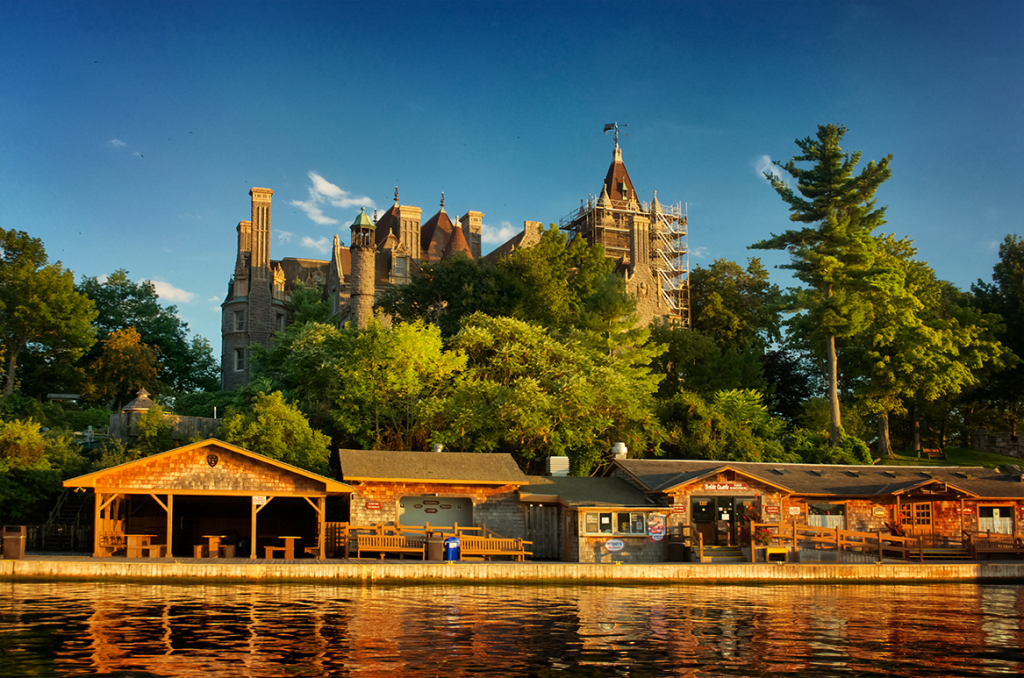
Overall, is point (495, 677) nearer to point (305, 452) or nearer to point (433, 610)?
point (433, 610)

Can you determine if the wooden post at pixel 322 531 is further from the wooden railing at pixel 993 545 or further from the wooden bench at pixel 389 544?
the wooden railing at pixel 993 545

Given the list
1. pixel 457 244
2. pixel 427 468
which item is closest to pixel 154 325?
pixel 457 244

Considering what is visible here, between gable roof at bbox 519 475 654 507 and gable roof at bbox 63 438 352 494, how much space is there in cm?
669

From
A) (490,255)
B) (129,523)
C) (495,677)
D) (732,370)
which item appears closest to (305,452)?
(129,523)

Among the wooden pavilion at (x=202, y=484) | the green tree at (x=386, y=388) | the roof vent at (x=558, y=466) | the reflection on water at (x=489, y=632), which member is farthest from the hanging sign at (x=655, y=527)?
the green tree at (x=386, y=388)

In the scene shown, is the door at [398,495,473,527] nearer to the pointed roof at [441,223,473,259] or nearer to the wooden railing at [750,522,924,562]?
the wooden railing at [750,522,924,562]

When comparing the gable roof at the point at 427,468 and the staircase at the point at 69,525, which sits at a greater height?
the gable roof at the point at 427,468

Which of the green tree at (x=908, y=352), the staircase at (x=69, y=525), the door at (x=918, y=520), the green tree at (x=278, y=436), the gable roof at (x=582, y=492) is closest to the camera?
the gable roof at (x=582, y=492)

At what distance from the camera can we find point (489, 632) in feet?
55.3

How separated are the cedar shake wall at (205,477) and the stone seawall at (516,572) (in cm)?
301

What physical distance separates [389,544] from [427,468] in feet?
9.70

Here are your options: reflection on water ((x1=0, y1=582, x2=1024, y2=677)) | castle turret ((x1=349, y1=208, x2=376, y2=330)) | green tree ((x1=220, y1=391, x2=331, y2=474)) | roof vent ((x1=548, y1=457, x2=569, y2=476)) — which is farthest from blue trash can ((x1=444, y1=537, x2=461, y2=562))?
castle turret ((x1=349, y1=208, x2=376, y2=330))

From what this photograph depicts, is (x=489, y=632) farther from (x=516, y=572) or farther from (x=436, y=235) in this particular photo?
(x=436, y=235)

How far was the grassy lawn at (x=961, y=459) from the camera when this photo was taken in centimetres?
5203
